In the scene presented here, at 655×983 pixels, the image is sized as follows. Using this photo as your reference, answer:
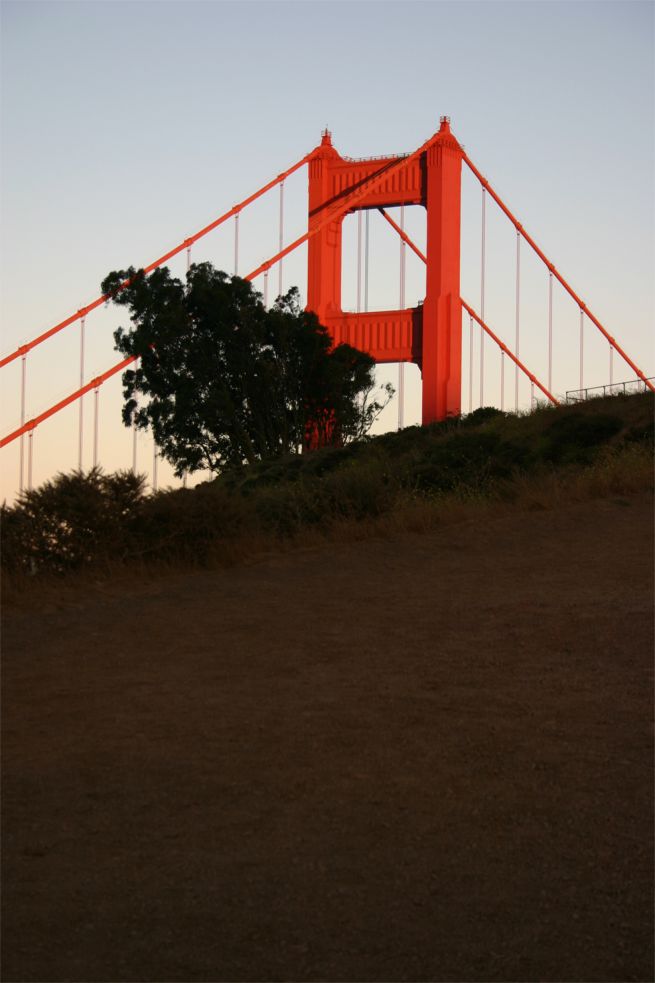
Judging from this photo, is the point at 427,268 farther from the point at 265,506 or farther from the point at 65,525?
the point at 65,525

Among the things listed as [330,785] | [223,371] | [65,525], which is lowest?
[330,785]

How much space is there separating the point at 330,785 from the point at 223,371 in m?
30.0

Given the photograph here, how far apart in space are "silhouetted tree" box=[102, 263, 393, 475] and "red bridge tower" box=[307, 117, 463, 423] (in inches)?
111

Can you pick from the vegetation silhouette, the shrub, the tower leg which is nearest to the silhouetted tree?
the tower leg

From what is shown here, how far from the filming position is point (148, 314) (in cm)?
3600

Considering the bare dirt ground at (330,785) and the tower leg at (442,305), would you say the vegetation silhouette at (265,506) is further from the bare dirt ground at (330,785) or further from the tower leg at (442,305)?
the tower leg at (442,305)

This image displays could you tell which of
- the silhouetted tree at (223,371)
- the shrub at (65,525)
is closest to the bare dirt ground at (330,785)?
the shrub at (65,525)

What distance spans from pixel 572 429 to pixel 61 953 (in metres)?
23.4

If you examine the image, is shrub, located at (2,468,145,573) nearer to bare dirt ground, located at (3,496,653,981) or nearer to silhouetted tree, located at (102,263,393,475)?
bare dirt ground, located at (3,496,653,981)

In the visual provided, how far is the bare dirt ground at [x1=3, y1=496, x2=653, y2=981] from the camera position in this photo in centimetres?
487

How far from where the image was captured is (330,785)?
6.45m

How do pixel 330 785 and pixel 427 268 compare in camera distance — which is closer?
A: pixel 330 785

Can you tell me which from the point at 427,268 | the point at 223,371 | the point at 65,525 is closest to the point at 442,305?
the point at 427,268

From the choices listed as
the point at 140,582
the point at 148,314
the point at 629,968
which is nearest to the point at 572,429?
the point at 148,314
